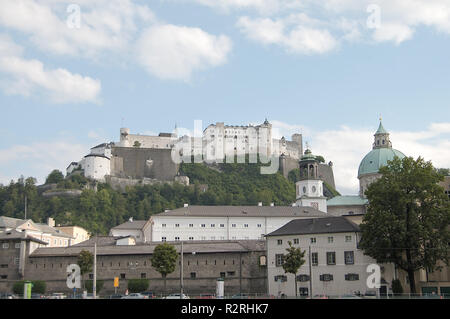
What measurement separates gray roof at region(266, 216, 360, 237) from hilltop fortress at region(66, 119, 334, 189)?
77.0m

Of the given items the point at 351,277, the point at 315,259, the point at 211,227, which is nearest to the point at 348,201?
the point at 211,227

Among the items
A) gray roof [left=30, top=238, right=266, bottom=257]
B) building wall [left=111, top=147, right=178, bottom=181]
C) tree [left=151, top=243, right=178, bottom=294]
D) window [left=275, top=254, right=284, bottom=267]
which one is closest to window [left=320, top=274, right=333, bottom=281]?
window [left=275, top=254, right=284, bottom=267]

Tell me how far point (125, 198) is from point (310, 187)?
45.0m

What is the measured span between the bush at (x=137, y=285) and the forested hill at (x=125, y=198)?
4853 centimetres

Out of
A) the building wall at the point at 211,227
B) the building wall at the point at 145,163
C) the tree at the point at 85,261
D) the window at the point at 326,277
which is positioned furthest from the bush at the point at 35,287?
the building wall at the point at 145,163

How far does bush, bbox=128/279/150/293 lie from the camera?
194 ft

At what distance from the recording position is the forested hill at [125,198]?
374 feet

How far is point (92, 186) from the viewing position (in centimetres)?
12756

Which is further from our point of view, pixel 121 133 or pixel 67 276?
pixel 121 133

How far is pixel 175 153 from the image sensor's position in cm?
14812

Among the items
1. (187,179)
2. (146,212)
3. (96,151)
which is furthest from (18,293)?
(96,151)
